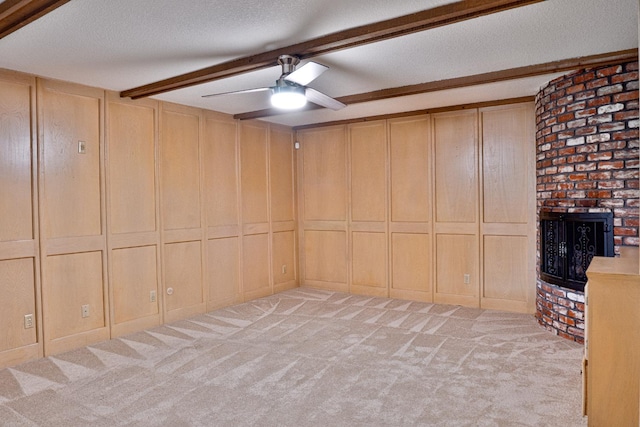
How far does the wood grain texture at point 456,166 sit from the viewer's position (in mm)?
5238

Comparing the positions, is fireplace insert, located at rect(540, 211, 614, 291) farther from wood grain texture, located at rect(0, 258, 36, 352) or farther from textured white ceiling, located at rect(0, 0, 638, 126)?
wood grain texture, located at rect(0, 258, 36, 352)

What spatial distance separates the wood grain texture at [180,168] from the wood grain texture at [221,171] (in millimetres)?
170

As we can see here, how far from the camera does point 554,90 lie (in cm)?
412

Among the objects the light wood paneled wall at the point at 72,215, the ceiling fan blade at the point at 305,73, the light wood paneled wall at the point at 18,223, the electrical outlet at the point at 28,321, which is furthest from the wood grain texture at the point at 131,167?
the ceiling fan blade at the point at 305,73

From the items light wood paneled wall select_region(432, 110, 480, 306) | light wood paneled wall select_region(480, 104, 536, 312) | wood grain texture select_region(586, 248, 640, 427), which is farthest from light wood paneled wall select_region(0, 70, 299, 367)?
wood grain texture select_region(586, 248, 640, 427)

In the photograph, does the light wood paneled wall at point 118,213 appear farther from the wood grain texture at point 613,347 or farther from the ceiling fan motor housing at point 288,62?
the wood grain texture at point 613,347

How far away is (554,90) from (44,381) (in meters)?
5.02

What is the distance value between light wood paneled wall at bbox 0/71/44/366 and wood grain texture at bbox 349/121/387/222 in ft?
12.5

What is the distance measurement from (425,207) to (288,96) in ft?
9.68

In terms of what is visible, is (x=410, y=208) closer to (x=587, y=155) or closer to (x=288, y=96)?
(x=587, y=155)

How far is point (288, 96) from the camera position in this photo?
3248 millimetres

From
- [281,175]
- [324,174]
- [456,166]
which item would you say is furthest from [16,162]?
[456,166]

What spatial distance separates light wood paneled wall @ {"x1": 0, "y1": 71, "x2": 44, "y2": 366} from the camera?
356cm

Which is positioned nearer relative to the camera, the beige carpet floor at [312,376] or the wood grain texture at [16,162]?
the beige carpet floor at [312,376]
